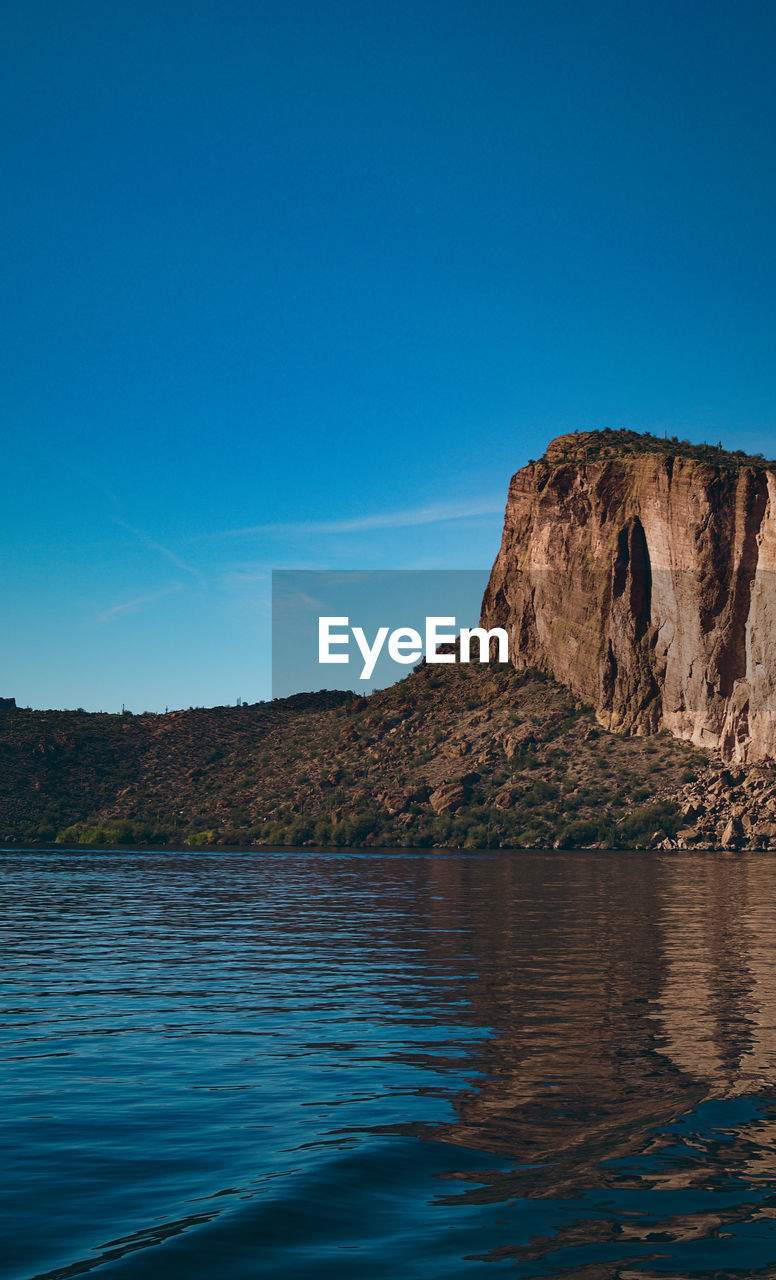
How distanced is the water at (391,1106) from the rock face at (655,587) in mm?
68743

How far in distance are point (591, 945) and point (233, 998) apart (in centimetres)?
921

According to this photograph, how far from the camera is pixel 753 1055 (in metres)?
12.3

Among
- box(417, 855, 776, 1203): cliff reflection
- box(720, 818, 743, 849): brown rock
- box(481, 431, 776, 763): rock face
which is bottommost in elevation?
box(720, 818, 743, 849): brown rock

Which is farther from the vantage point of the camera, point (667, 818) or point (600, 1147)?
point (667, 818)

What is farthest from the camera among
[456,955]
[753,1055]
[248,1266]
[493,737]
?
[493,737]

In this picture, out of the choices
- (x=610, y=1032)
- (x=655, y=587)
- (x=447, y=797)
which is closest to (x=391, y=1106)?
(x=610, y=1032)

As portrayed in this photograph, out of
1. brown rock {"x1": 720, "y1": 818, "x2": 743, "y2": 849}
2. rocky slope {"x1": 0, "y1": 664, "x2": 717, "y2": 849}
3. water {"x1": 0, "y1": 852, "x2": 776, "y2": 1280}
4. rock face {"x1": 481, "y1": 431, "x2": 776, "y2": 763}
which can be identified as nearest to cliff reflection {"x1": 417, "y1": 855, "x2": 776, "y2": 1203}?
water {"x1": 0, "y1": 852, "x2": 776, "y2": 1280}

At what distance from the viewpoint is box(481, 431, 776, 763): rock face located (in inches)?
3529

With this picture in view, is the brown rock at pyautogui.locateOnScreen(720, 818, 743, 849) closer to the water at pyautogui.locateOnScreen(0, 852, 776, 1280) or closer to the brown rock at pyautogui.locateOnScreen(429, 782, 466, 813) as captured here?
the brown rock at pyautogui.locateOnScreen(429, 782, 466, 813)

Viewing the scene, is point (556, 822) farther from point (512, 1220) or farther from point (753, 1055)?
point (512, 1220)

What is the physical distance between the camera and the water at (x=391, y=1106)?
265 inches

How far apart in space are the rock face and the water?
226ft

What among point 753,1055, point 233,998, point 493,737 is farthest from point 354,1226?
point 493,737

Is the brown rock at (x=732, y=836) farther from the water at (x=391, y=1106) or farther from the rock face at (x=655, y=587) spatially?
the water at (x=391, y=1106)
